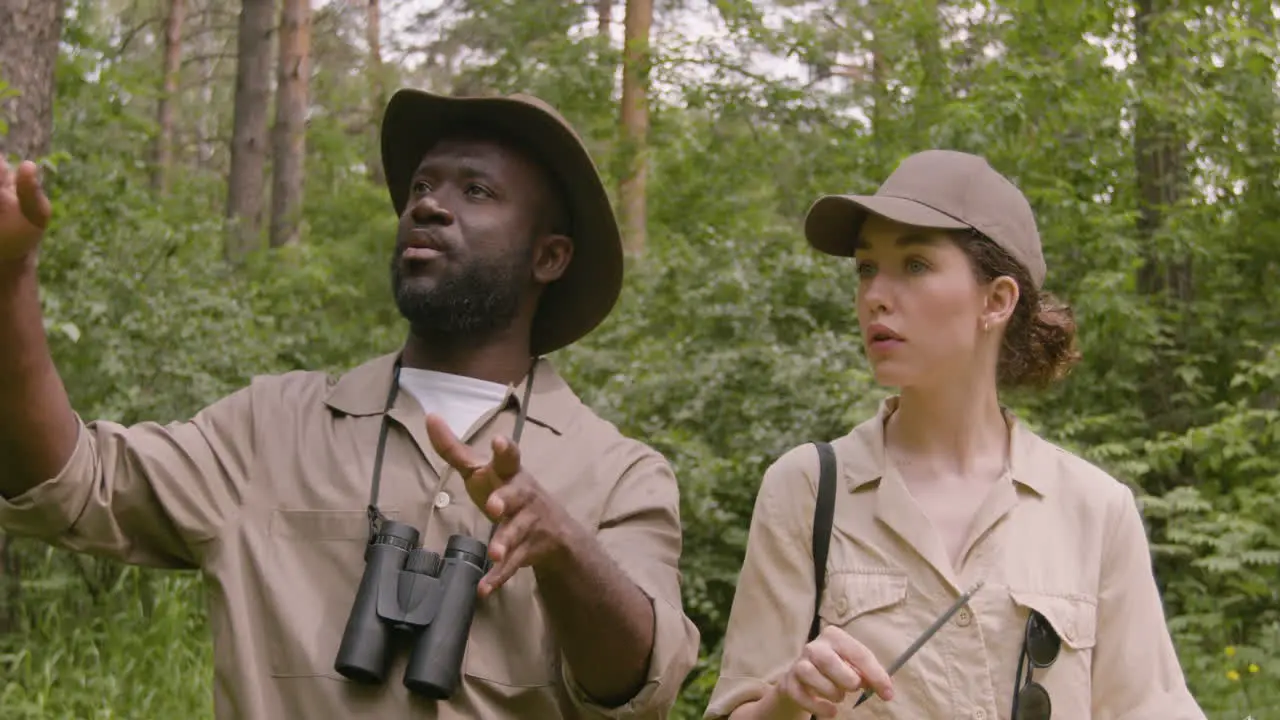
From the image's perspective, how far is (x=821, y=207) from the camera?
106 inches

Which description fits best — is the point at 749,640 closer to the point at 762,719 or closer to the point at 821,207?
the point at 762,719

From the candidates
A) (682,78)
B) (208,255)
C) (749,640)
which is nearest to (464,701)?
(749,640)

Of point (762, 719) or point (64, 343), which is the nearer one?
point (762, 719)

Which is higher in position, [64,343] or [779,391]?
[779,391]

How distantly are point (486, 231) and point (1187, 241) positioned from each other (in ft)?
21.6

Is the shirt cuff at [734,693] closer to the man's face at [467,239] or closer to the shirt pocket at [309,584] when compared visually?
the shirt pocket at [309,584]

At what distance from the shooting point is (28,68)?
5637mm

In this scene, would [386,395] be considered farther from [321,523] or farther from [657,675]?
[657,675]

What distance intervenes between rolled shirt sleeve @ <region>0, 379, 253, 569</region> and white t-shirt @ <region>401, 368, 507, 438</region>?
1.16 ft

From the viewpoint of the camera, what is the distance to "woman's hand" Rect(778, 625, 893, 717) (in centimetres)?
215

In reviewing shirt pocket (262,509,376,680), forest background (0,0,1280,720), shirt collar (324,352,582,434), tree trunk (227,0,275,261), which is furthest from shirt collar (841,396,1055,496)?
tree trunk (227,0,275,261)

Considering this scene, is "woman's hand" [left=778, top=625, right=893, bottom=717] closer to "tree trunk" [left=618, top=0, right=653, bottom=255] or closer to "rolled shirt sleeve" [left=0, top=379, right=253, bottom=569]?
"rolled shirt sleeve" [left=0, top=379, right=253, bottom=569]

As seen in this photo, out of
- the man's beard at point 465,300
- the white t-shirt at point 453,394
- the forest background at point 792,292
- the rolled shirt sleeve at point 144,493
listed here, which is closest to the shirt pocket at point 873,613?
the white t-shirt at point 453,394

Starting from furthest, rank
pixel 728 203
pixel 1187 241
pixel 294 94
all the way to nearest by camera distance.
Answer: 1. pixel 294 94
2. pixel 728 203
3. pixel 1187 241
